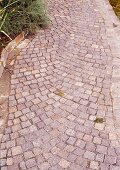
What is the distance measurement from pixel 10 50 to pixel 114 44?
5.88ft

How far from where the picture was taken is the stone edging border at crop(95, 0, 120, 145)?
13.5ft

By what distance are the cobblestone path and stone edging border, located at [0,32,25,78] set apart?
6.7 inches

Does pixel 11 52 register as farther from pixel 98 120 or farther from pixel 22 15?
pixel 98 120

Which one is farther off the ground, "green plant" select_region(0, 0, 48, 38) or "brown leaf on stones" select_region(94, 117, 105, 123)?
"green plant" select_region(0, 0, 48, 38)

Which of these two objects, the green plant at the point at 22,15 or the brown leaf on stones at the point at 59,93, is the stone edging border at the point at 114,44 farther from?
the green plant at the point at 22,15

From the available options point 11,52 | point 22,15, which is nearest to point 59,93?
point 11,52

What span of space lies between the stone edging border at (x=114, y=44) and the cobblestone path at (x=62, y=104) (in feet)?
0.24

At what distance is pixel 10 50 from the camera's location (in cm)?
533

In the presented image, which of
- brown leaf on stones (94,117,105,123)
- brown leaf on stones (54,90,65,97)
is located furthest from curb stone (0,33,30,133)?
brown leaf on stones (94,117,105,123)

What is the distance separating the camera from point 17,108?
167 inches

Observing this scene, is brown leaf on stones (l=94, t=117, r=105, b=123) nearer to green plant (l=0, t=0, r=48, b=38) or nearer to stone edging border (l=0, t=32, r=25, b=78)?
stone edging border (l=0, t=32, r=25, b=78)

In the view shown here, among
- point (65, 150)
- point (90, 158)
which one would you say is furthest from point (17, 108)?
point (90, 158)

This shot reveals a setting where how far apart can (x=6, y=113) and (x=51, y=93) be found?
27.0 inches

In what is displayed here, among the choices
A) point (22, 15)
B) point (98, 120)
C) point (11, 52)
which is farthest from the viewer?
point (22, 15)
